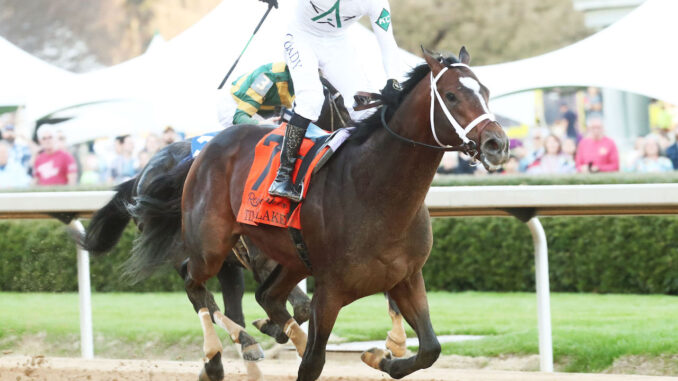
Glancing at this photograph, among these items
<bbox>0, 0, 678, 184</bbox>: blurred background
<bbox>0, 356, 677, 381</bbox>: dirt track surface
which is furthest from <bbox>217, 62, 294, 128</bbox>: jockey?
<bbox>0, 0, 678, 184</bbox>: blurred background

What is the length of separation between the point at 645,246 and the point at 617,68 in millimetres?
2856

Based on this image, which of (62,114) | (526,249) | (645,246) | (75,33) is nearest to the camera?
(645,246)

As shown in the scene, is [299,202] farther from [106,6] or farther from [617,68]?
[106,6]

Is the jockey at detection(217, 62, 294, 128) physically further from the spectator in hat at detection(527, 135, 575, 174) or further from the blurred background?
the spectator in hat at detection(527, 135, 575, 174)

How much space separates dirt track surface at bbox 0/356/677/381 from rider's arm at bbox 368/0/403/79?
150cm

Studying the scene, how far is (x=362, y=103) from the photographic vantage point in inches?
168

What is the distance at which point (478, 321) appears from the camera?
683 cm

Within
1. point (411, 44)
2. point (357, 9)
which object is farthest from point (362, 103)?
point (411, 44)

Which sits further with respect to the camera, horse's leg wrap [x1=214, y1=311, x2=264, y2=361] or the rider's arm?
horse's leg wrap [x1=214, y1=311, x2=264, y2=361]

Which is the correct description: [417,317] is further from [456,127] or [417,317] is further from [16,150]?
[16,150]

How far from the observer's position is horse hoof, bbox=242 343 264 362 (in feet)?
15.4

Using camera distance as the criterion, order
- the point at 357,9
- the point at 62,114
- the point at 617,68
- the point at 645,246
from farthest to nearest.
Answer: the point at 62,114, the point at 617,68, the point at 645,246, the point at 357,9

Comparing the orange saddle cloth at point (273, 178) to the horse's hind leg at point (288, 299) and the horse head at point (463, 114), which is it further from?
the horse's hind leg at point (288, 299)

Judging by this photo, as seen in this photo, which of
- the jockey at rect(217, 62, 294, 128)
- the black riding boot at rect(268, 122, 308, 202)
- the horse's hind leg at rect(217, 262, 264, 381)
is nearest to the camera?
the black riding boot at rect(268, 122, 308, 202)
